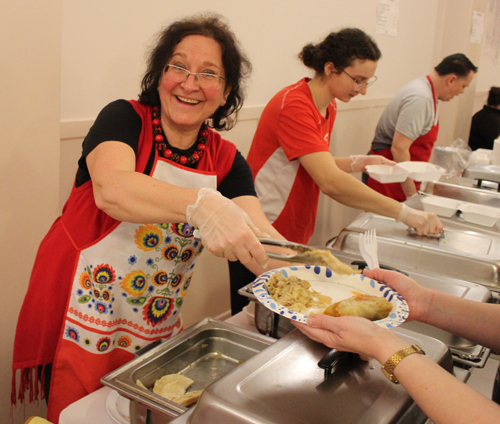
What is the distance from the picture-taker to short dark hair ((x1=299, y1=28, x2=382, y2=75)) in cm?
220

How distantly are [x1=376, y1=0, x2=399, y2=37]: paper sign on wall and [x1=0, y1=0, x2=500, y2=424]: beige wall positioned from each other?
0.73 feet

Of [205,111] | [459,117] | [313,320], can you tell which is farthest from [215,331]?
[459,117]

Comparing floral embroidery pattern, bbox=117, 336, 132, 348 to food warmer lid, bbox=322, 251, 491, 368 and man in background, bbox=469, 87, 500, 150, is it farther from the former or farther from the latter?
man in background, bbox=469, 87, 500, 150

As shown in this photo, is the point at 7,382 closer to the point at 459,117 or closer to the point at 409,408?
the point at 409,408

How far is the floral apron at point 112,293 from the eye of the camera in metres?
1.32

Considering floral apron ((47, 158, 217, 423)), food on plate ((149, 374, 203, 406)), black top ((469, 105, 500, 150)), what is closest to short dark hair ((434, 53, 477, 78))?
black top ((469, 105, 500, 150))

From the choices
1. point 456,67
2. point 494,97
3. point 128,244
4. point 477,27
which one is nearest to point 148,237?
point 128,244

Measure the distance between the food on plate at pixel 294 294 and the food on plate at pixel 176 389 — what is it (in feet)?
0.86

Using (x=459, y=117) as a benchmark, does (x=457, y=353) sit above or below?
below

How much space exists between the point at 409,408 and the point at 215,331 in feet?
1.68

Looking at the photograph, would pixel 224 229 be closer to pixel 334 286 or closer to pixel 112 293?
pixel 334 286

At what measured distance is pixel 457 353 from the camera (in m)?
1.12

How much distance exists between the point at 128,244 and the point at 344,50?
1.45 meters

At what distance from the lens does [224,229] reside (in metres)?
1.03
